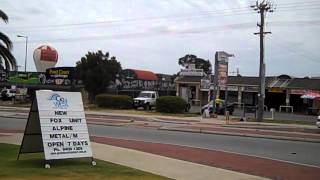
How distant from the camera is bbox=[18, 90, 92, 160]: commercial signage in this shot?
42.6ft

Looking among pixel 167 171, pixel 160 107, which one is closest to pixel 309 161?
pixel 167 171

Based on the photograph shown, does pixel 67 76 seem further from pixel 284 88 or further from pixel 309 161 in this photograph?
pixel 309 161

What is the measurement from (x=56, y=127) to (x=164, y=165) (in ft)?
9.94

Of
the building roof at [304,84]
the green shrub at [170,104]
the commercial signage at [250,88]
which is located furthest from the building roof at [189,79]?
the green shrub at [170,104]

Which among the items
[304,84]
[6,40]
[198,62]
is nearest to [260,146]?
[6,40]

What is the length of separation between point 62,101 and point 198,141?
10764 millimetres

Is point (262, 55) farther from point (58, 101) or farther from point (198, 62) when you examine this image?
point (198, 62)

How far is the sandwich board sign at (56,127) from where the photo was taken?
13.0m

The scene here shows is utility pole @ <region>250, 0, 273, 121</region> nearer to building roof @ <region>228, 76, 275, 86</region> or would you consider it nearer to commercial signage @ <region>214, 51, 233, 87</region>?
commercial signage @ <region>214, 51, 233, 87</region>

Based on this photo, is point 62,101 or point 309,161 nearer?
point 62,101

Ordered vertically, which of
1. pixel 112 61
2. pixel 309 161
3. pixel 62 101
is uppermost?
pixel 112 61

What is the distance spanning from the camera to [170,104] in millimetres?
50812

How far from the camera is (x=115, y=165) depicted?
13.8 metres

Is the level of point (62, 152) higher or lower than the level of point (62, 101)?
lower
